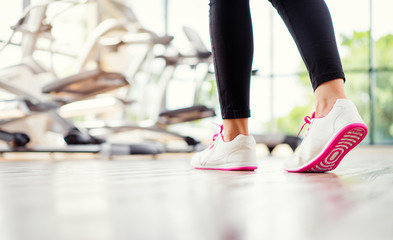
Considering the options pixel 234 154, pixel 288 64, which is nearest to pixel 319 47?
pixel 234 154

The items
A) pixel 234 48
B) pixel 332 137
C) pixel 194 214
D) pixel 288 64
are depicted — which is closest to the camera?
pixel 194 214

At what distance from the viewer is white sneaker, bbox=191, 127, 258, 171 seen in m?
0.99

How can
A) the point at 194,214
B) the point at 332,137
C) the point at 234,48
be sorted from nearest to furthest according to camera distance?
the point at 194,214 → the point at 332,137 → the point at 234,48

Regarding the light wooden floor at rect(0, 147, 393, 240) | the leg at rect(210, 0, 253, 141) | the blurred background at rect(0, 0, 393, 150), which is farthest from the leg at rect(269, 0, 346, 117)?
the blurred background at rect(0, 0, 393, 150)

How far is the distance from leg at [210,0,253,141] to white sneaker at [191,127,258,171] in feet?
0.20

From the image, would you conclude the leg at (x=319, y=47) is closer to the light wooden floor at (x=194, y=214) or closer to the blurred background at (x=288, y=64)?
the light wooden floor at (x=194, y=214)

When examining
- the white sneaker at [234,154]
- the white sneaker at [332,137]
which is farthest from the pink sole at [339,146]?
the white sneaker at [234,154]

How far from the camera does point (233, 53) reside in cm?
96

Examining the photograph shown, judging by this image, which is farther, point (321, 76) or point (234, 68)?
point (234, 68)

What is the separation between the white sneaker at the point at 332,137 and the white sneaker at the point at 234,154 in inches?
5.3

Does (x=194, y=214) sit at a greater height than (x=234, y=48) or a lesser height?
lesser

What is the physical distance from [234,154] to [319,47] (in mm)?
342

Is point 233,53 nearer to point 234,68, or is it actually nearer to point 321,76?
point 234,68

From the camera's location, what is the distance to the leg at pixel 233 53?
3.14ft
